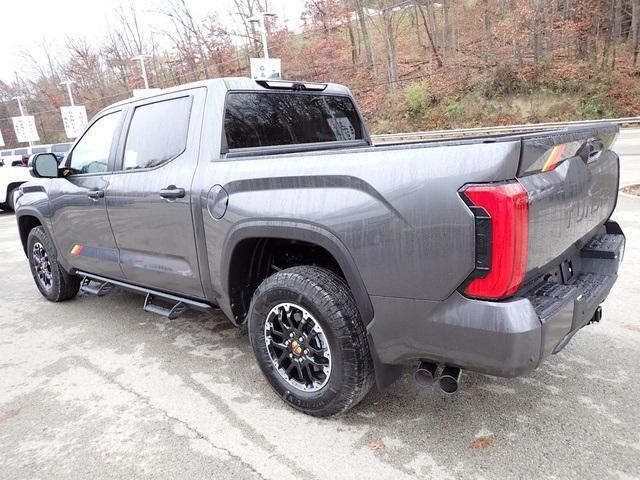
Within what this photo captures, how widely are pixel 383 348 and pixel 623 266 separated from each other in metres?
3.78

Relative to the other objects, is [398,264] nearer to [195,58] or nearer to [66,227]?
[66,227]

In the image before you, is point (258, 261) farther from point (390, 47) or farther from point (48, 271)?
point (390, 47)

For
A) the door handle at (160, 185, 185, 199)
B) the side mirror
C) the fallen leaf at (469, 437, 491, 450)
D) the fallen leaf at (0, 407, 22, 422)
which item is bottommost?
the fallen leaf at (469, 437, 491, 450)

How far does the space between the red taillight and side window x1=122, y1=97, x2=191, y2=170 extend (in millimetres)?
2108

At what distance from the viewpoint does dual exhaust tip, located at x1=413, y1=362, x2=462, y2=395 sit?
7.10ft

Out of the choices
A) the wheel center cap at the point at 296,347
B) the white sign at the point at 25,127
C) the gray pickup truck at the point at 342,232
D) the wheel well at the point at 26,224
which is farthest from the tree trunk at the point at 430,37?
the white sign at the point at 25,127

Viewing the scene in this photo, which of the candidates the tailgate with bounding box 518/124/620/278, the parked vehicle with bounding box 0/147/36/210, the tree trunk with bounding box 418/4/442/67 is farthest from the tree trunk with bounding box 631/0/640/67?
the parked vehicle with bounding box 0/147/36/210

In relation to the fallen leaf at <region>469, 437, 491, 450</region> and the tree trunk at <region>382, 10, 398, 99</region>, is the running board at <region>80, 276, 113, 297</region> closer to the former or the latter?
the fallen leaf at <region>469, 437, 491, 450</region>

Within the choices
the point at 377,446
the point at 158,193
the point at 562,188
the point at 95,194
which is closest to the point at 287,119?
the point at 158,193

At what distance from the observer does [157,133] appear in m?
3.43

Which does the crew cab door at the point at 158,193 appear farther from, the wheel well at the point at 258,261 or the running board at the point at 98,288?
the running board at the point at 98,288

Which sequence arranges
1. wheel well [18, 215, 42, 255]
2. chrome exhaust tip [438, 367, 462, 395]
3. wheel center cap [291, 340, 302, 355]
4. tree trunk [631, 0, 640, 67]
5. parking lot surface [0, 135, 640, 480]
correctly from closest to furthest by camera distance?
1. chrome exhaust tip [438, 367, 462, 395]
2. parking lot surface [0, 135, 640, 480]
3. wheel center cap [291, 340, 302, 355]
4. wheel well [18, 215, 42, 255]
5. tree trunk [631, 0, 640, 67]

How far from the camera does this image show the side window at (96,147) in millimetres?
3877

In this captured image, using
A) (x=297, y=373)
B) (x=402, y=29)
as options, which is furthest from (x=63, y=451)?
(x=402, y=29)
